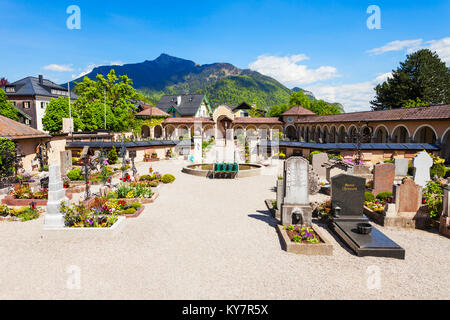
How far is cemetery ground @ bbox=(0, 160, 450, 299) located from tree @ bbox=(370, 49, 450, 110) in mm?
48037

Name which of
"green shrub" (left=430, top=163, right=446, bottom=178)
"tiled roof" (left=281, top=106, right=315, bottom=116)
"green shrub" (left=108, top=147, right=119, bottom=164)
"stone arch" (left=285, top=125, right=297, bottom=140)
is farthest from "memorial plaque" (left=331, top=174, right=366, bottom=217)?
"stone arch" (left=285, top=125, right=297, bottom=140)

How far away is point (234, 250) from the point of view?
7.83 metres

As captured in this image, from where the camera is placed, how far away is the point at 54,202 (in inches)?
359

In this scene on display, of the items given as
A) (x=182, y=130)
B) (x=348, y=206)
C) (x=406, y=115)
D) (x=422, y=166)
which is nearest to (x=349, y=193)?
(x=348, y=206)

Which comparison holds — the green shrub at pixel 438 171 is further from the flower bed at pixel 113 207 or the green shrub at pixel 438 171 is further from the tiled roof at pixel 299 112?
the tiled roof at pixel 299 112

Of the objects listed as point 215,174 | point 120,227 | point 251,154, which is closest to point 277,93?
point 251,154

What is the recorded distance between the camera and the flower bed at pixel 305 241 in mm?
7633

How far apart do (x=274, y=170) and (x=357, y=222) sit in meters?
12.7

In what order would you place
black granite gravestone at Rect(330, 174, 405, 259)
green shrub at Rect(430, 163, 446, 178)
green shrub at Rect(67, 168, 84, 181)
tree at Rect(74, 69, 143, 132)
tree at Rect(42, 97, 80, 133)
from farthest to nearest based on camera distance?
tree at Rect(74, 69, 143, 132), tree at Rect(42, 97, 80, 133), green shrub at Rect(430, 163, 446, 178), green shrub at Rect(67, 168, 84, 181), black granite gravestone at Rect(330, 174, 405, 259)

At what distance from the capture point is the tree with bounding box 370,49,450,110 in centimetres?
4697

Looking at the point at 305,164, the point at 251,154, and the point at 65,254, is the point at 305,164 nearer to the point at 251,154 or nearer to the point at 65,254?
the point at 65,254

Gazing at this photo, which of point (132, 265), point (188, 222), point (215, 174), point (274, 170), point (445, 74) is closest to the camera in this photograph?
point (132, 265)

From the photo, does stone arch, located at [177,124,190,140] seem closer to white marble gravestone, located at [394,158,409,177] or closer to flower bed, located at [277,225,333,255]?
white marble gravestone, located at [394,158,409,177]

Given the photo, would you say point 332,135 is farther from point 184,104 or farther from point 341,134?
point 184,104
